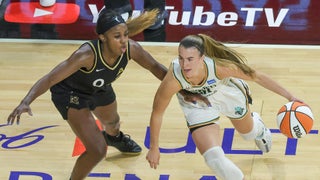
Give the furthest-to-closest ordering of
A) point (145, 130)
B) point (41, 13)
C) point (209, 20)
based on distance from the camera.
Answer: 1. point (41, 13)
2. point (209, 20)
3. point (145, 130)

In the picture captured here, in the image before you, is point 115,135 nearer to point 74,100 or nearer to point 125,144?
point 125,144

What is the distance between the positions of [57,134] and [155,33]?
2.01 metres

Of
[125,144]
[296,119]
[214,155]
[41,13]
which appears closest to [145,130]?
[125,144]

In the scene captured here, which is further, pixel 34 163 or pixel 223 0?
pixel 223 0

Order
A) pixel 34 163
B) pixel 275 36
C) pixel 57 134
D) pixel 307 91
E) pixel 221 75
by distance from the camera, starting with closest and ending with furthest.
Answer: pixel 221 75
pixel 34 163
pixel 57 134
pixel 307 91
pixel 275 36

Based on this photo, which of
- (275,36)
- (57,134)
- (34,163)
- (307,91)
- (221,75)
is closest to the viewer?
(221,75)

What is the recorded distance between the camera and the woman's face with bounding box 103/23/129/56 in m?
4.96

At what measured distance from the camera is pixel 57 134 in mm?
6406

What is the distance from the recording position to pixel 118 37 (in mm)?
4980

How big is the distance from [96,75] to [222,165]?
3.50 ft

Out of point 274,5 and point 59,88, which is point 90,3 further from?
point 59,88

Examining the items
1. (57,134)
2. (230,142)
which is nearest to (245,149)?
(230,142)

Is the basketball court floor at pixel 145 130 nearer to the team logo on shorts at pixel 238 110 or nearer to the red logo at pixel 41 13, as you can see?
the red logo at pixel 41 13

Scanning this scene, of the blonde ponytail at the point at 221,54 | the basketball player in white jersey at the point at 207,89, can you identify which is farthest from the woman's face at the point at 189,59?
the blonde ponytail at the point at 221,54
